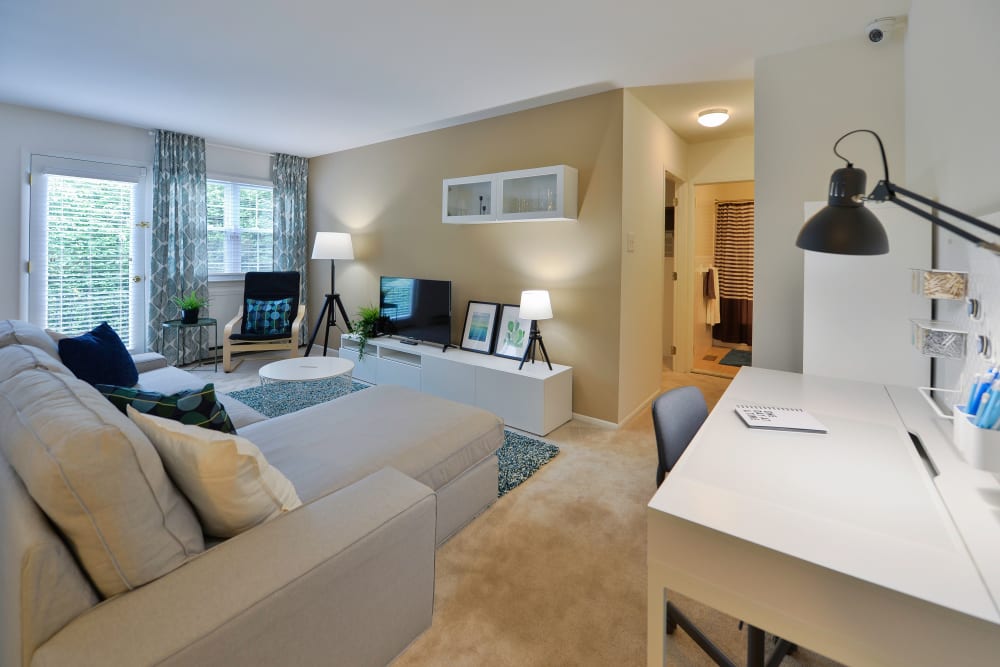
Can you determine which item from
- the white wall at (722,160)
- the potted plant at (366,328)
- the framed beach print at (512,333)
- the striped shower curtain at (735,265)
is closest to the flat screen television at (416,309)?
the potted plant at (366,328)

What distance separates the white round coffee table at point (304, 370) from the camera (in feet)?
10.9

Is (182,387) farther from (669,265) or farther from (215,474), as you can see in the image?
(669,265)

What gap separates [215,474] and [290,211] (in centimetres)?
535

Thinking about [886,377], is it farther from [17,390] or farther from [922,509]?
[17,390]

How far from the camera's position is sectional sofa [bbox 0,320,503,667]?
0.87 m

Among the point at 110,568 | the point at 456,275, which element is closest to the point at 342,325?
the point at 456,275

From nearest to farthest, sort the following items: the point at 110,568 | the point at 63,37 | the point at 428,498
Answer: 1. the point at 110,568
2. the point at 428,498
3. the point at 63,37

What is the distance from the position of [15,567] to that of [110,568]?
0.15 metres

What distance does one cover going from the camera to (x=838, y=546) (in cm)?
88

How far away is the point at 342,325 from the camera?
5703 millimetres

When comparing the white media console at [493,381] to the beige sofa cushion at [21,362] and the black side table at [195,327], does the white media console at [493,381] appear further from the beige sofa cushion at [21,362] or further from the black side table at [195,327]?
the beige sofa cushion at [21,362]

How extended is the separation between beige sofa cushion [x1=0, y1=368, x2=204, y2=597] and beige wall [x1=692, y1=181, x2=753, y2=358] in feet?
19.0

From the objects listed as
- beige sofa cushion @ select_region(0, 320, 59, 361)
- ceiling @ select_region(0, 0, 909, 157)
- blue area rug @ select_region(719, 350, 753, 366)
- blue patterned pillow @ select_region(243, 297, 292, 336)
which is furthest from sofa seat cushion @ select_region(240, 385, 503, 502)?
blue area rug @ select_region(719, 350, 753, 366)

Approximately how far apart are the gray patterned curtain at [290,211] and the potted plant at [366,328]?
149 cm
